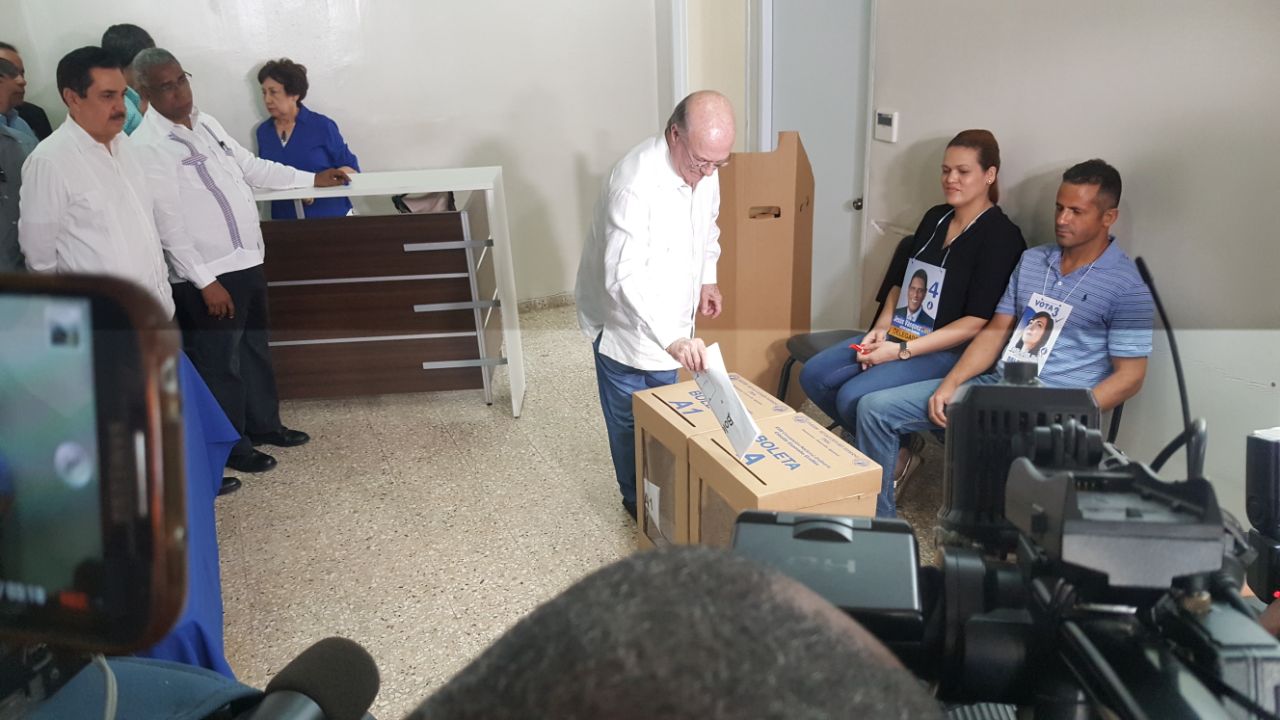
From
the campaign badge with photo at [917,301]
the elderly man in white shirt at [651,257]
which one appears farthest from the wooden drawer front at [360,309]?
the campaign badge with photo at [917,301]

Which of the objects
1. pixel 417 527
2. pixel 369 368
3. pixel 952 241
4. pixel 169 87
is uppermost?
pixel 169 87

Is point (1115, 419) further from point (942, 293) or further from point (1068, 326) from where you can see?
point (942, 293)

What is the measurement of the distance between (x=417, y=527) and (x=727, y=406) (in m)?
1.48

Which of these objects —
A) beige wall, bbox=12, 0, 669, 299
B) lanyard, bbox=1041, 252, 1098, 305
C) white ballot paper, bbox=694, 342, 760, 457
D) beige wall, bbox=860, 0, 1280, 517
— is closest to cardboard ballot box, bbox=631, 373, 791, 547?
white ballot paper, bbox=694, 342, 760, 457

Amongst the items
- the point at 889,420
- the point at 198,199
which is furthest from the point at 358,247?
the point at 889,420

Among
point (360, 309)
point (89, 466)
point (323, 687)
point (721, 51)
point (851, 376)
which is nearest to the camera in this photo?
point (89, 466)

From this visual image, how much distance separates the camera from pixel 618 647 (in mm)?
274

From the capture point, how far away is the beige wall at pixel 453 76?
429cm

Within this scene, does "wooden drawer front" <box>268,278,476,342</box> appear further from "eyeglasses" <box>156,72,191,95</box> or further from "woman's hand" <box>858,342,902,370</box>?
"woman's hand" <box>858,342,902,370</box>

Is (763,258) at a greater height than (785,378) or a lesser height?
greater

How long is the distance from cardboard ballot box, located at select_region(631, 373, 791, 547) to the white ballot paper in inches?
7.3

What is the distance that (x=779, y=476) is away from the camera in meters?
1.91

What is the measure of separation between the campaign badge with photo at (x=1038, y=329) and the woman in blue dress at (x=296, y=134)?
3.15 meters

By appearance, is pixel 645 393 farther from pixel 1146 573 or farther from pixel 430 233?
pixel 1146 573
